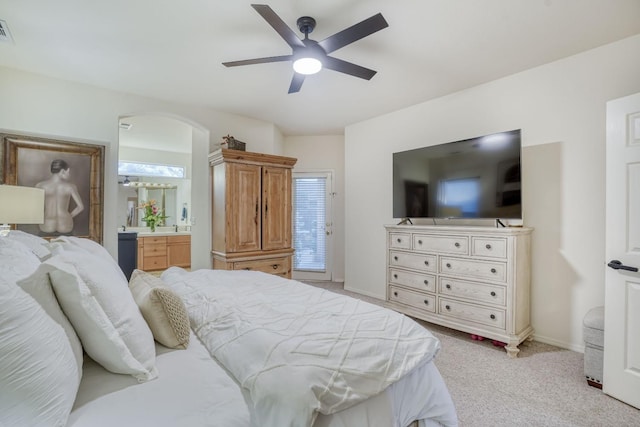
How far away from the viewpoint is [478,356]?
261cm

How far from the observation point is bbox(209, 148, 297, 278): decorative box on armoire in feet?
12.1

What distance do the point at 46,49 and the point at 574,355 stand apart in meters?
5.34

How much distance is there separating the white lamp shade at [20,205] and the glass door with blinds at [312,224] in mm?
3856

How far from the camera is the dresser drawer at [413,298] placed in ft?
10.3

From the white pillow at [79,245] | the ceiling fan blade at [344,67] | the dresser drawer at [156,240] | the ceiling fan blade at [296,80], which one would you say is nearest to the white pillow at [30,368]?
the white pillow at [79,245]

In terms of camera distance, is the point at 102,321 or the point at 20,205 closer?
the point at 102,321

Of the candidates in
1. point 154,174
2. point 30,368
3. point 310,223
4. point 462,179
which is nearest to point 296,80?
point 462,179

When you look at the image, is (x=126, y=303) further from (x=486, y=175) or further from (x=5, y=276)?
(x=486, y=175)

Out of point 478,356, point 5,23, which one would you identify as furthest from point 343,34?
point 478,356

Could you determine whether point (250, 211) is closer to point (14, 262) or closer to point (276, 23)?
point (276, 23)

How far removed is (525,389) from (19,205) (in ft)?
11.8

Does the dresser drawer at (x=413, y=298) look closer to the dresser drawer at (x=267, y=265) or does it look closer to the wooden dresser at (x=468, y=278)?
the wooden dresser at (x=468, y=278)

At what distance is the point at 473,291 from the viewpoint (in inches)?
111

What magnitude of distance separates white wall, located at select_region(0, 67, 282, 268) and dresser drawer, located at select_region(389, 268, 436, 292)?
2.51 metres
